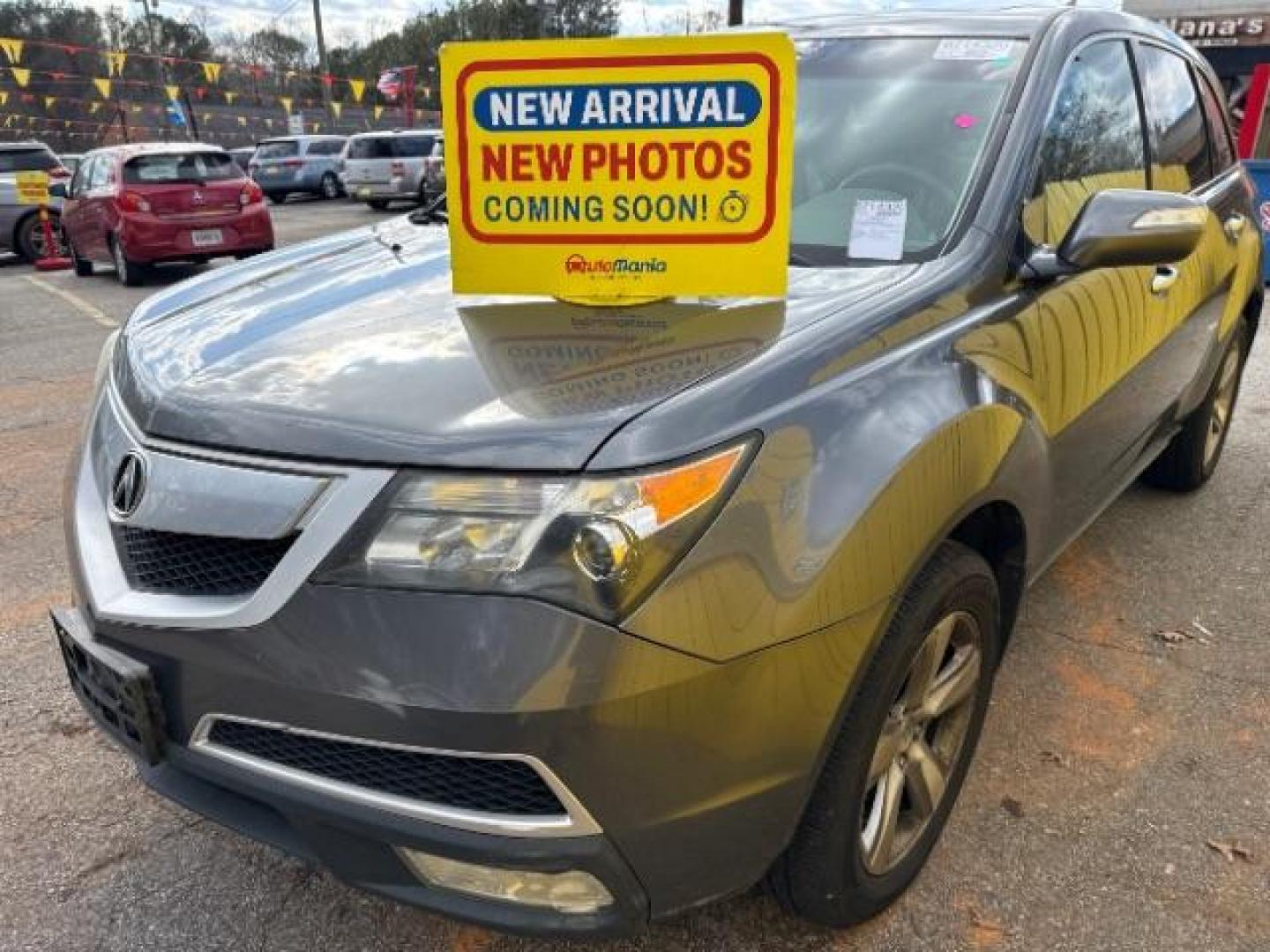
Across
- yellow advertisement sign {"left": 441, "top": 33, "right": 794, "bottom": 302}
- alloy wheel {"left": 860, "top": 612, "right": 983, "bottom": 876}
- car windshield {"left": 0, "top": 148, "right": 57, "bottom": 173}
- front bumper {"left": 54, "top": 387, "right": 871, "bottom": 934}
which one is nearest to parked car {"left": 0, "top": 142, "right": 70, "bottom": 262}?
car windshield {"left": 0, "top": 148, "right": 57, "bottom": 173}

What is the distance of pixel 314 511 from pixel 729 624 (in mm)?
647

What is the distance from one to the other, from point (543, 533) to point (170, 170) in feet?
37.4

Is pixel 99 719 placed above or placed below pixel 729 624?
below

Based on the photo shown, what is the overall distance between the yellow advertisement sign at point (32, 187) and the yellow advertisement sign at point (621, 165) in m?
13.8

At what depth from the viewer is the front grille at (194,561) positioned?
5.32ft

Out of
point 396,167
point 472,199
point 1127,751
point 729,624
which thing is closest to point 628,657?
point 729,624

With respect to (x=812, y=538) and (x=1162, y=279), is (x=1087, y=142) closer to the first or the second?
(x=1162, y=279)

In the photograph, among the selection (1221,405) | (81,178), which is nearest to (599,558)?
(1221,405)

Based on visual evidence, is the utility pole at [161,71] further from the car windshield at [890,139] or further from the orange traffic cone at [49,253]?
the car windshield at [890,139]

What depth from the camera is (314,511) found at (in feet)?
5.20

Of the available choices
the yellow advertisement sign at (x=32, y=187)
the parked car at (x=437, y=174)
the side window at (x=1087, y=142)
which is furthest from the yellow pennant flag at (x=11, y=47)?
the side window at (x=1087, y=142)

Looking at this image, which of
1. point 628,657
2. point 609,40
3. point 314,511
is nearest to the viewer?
point 628,657

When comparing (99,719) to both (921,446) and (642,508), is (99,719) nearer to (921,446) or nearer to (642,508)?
(642,508)

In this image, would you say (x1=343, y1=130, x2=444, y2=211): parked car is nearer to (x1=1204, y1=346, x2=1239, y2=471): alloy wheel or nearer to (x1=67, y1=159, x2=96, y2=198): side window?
(x1=67, y1=159, x2=96, y2=198): side window
